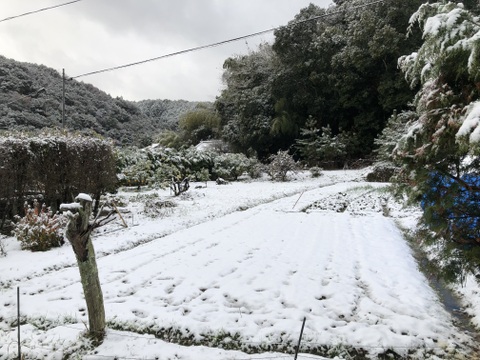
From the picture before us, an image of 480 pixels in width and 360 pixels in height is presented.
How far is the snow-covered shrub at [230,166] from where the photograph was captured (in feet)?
55.6

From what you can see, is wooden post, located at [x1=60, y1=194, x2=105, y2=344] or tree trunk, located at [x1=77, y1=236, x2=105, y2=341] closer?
wooden post, located at [x1=60, y1=194, x2=105, y2=344]

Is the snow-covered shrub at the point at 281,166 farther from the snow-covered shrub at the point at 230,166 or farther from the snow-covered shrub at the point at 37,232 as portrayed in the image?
the snow-covered shrub at the point at 37,232

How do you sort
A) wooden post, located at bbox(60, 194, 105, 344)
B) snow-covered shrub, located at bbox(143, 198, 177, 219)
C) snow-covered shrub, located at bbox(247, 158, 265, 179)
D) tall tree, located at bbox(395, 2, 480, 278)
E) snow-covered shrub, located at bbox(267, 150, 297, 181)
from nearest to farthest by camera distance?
tall tree, located at bbox(395, 2, 480, 278) < wooden post, located at bbox(60, 194, 105, 344) < snow-covered shrub, located at bbox(143, 198, 177, 219) < snow-covered shrub, located at bbox(267, 150, 297, 181) < snow-covered shrub, located at bbox(247, 158, 265, 179)

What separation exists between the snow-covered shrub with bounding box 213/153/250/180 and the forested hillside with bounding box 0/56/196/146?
8072 mm

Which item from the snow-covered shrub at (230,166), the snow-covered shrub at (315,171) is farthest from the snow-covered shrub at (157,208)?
the snow-covered shrub at (315,171)

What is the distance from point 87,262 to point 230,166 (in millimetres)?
14483

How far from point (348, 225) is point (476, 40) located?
5.59 meters

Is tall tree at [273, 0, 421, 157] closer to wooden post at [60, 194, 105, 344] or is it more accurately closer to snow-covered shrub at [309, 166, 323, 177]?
snow-covered shrub at [309, 166, 323, 177]

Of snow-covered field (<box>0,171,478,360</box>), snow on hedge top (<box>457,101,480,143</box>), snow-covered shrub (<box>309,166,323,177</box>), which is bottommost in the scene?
snow-covered field (<box>0,171,478,360</box>)

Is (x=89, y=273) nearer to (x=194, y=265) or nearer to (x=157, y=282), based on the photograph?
(x=157, y=282)

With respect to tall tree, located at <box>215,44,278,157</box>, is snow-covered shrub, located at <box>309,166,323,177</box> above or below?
below

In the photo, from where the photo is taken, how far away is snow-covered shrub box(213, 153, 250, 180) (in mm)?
16953

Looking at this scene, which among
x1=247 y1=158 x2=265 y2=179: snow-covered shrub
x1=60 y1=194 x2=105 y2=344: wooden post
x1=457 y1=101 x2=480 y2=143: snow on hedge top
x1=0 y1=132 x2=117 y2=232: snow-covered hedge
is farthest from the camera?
x1=247 y1=158 x2=265 y2=179: snow-covered shrub

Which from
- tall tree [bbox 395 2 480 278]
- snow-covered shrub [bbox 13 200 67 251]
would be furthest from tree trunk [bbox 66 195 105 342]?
snow-covered shrub [bbox 13 200 67 251]
